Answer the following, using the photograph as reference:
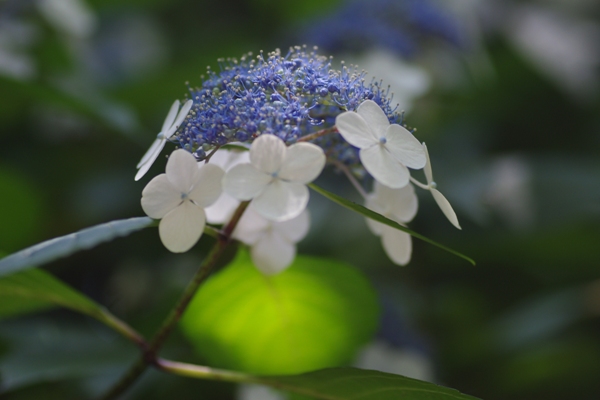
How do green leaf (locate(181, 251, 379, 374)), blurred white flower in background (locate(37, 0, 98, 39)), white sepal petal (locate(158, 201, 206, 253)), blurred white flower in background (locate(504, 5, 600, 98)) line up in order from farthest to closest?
blurred white flower in background (locate(504, 5, 600, 98)) < blurred white flower in background (locate(37, 0, 98, 39)) < green leaf (locate(181, 251, 379, 374)) < white sepal petal (locate(158, 201, 206, 253))

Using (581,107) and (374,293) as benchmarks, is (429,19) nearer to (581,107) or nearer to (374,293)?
(581,107)

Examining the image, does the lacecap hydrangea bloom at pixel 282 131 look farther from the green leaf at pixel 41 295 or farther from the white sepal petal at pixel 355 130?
the green leaf at pixel 41 295

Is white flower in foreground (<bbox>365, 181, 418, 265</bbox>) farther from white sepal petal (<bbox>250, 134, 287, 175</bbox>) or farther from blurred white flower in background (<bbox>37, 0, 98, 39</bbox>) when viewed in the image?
blurred white flower in background (<bbox>37, 0, 98, 39</bbox>)

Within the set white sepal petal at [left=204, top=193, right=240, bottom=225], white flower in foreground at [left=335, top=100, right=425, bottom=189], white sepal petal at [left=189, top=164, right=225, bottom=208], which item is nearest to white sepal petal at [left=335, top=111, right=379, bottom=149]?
white flower in foreground at [left=335, top=100, right=425, bottom=189]

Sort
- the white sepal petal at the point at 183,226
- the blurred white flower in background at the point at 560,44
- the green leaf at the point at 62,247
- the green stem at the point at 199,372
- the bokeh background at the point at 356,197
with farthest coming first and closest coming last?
the blurred white flower in background at the point at 560,44
the bokeh background at the point at 356,197
the green stem at the point at 199,372
the white sepal petal at the point at 183,226
the green leaf at the point at 62,247

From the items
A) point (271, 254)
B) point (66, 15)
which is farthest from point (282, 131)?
point (66, 15)

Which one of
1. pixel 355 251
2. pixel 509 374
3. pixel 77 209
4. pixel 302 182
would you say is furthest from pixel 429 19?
pixel 302 182

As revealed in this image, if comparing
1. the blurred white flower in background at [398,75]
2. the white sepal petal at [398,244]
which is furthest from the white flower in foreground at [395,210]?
the blurred white flower in background at [398,75]
